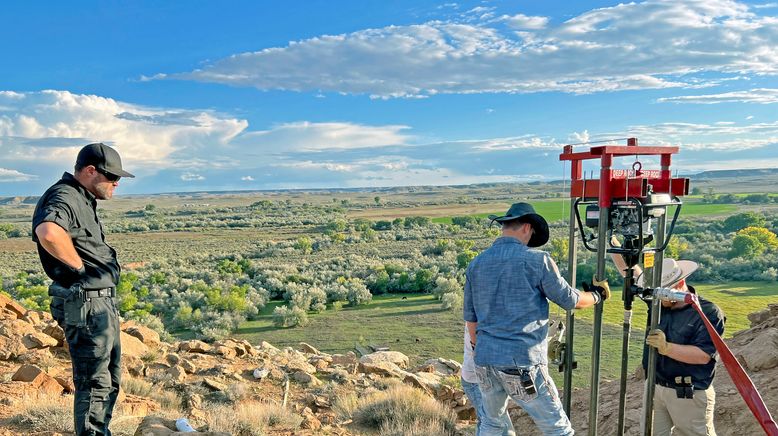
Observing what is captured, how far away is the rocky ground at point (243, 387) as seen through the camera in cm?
607

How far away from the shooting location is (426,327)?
19125mm

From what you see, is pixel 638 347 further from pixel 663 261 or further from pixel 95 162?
pixel 95 162

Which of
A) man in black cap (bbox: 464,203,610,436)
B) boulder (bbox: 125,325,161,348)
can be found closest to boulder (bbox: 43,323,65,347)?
boulder (bbox: 125,325,161,348)

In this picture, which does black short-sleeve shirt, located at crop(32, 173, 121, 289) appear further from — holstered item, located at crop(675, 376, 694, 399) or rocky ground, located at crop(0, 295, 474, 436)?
holstered item, located at crop(675, 376, 694, 399)

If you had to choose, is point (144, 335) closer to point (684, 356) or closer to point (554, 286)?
point (554, 286)

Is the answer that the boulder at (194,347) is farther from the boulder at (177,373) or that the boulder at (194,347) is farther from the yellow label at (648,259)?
the yellow label at (648,259)

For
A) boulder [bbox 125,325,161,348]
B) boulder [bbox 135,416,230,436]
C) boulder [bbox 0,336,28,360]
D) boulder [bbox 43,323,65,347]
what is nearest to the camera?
boulder [bbox 135,416,230,436]

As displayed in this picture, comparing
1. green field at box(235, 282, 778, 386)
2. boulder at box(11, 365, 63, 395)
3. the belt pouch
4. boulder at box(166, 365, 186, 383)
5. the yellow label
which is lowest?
green field at box(235, 282, 778, 386)

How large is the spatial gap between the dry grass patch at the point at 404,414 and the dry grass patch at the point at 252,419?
0.90 meters

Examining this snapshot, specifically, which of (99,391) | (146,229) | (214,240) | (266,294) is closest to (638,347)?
(99,391)

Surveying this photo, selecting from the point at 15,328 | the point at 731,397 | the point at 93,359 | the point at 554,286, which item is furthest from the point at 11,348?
the point at 731,397

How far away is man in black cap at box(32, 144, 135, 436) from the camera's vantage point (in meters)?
4.36

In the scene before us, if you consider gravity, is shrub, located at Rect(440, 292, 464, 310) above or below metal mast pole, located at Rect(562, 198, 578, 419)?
below

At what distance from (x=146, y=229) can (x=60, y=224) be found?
74.1m
